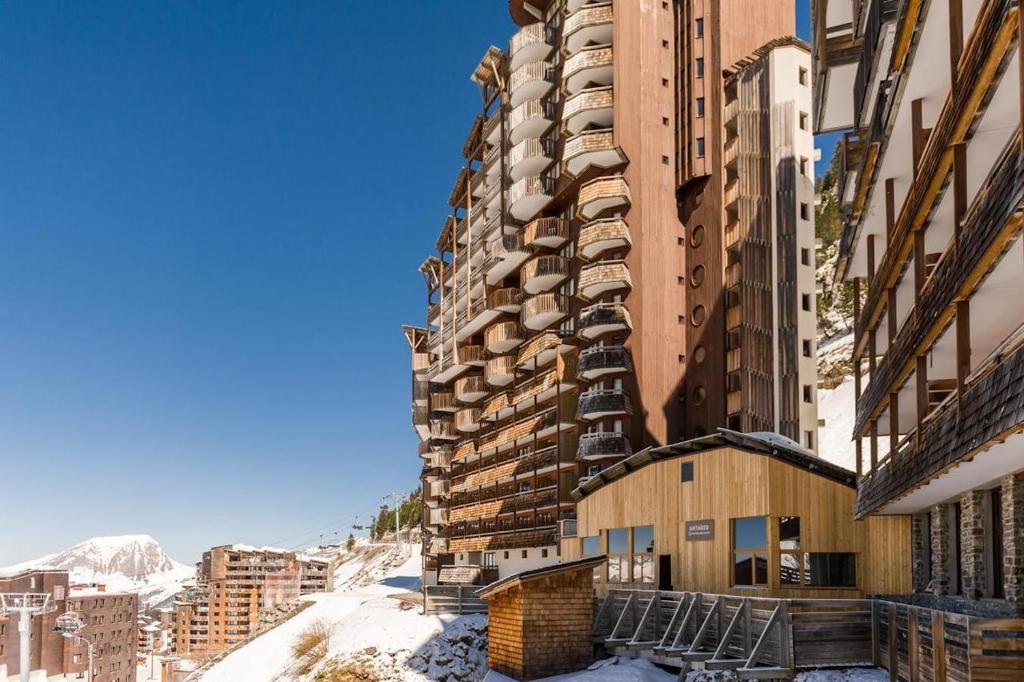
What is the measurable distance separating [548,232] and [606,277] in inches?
353

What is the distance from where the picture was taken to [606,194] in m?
53.3

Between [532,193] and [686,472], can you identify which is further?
[532,193]

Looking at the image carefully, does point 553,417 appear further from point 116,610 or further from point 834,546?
point 116,610

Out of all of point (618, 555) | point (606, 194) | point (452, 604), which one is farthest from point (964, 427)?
point (606, 194)


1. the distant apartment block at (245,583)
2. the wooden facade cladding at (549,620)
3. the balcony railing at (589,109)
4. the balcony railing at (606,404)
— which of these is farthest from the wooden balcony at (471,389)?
the distant apartment block at (245,583)

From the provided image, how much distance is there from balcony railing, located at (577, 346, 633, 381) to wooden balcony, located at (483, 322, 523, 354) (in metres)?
13.1

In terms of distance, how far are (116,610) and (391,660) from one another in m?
135

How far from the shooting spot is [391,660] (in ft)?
119

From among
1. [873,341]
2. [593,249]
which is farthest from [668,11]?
[873,341]

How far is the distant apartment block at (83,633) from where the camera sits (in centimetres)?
12219

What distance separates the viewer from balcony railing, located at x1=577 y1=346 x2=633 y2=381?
5184 cm

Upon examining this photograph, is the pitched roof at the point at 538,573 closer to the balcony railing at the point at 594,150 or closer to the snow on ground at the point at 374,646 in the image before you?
the snow on ground at the point at 374,646

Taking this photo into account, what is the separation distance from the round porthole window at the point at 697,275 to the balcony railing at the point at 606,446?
9.60 m

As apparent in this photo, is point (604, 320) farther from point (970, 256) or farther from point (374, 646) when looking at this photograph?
point (970, 256)
